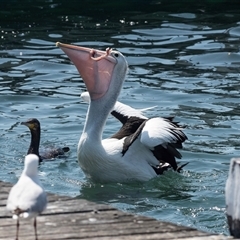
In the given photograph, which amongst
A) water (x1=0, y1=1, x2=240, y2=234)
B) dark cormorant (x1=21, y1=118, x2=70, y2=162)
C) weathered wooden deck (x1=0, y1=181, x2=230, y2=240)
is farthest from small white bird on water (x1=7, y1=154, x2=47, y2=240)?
dark cormorant (x1=21, y1=118, x2=70, y2=162)

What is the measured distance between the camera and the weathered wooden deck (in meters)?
4.89

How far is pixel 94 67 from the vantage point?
28.2ft

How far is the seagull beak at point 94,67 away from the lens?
855 centimetres

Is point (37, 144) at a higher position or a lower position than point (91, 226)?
lower

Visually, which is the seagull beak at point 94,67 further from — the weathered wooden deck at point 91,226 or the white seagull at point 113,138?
the weathered wooden deck at point 91,226

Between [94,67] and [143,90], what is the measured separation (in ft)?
12.6

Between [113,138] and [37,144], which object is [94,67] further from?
[37,144]

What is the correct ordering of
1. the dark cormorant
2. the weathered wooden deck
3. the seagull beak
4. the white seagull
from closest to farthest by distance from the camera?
1. the weathered wooden deck
2. the white seagull
3. the seagull beak
4. the dark cormorant

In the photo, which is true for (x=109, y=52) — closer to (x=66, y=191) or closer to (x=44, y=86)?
(x=66, y=191)

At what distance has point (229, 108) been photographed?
11.3 m

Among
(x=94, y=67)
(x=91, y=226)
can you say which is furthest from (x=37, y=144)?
(x=91, y=226)

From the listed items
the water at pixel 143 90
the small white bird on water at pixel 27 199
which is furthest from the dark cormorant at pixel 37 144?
the small white bird on water at pixel 27 199

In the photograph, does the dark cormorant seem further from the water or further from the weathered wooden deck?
the weathered wooden deck

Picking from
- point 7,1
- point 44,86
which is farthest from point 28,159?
point 7,1
